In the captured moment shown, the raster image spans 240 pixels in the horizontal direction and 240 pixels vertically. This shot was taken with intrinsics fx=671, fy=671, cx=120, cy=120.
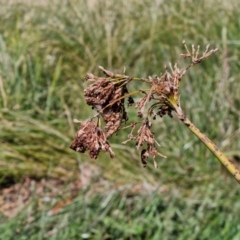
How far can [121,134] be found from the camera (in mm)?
4012

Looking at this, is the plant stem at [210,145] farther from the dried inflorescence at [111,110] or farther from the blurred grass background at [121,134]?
the blurred grass background at [121,134]

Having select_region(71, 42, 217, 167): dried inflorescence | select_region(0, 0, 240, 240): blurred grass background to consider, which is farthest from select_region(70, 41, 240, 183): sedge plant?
select_region(0, 0, 240, 240): blurred grass background

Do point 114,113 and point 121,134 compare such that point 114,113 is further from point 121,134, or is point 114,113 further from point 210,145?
point 121,134

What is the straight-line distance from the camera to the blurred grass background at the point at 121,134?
10.5ft

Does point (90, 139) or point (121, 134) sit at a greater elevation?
point (90, 139)

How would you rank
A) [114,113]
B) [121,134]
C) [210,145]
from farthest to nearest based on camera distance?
[121,134] < [114,113] < [210,145]

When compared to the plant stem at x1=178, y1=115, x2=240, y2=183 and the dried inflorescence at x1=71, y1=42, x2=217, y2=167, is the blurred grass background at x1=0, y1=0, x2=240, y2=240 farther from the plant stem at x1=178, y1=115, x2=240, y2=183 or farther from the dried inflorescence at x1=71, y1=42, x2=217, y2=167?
the plant stem at x1=178, y1=115, x2=240, y2=183

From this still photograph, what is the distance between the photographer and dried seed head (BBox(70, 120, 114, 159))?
0.85 m

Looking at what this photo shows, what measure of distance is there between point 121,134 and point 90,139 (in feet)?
10.3

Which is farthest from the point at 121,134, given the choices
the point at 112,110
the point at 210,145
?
the point at 210,145

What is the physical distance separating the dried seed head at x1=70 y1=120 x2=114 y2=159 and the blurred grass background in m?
2.11

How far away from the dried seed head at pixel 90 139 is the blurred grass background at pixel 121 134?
6.92 ft

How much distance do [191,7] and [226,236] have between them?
2.43 m

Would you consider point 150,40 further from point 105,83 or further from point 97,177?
point 105,83
